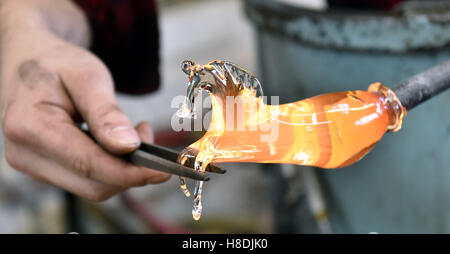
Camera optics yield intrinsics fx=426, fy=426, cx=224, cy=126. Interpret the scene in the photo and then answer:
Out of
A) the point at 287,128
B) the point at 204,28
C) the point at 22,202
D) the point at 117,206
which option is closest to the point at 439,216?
the point at 287,128

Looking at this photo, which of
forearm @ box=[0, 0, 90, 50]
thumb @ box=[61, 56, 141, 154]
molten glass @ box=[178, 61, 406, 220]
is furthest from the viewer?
forearm @ box=[0, 0, 90, 50]

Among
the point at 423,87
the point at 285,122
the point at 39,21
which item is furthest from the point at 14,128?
the point at 423,87

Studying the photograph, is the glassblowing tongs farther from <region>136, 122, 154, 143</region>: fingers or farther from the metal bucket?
the metal bucket

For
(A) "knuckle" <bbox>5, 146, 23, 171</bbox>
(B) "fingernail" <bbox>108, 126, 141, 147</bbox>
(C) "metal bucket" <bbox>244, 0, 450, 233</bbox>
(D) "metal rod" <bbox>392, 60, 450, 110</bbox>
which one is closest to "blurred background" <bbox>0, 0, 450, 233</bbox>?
(C) "metal bucket" <bbox>244, 0, 450, 233</bbox>

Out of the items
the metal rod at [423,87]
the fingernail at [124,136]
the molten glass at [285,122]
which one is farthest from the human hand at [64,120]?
the metal rod at [423,87]

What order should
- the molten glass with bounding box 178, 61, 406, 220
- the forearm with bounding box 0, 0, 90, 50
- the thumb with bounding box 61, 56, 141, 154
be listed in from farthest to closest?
1. the forearm with bounding box 0, 0, 90, 50
2. the thumb with bounding box 61, 56, 141, 154
3. the molten glass with bounding box 178, 61, 406, 220

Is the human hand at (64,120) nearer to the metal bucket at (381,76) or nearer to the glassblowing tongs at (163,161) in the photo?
the glassblowing tongs at (163,161)

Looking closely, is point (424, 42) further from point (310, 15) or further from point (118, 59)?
point (118, 59)

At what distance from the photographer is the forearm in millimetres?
605

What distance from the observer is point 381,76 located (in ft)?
1.96

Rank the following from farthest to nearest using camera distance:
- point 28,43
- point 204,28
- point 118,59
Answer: point 204,28 < point 118,59 < point 28,43

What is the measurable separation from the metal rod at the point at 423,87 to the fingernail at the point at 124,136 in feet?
0.90

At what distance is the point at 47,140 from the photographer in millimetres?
501
